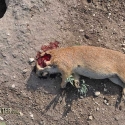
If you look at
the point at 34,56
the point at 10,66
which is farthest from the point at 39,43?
the point at 10,66

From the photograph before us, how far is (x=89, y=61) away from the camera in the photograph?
15.6 ft

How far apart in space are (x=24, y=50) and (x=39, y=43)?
24 cm

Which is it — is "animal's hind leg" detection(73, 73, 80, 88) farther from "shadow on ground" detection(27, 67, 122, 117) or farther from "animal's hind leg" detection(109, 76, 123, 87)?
"animal's hind leg" detection(109, 76, 123, 87)

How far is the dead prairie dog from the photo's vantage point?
475 centimetres

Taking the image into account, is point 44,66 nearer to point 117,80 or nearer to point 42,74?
point 42,74

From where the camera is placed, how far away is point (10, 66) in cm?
508

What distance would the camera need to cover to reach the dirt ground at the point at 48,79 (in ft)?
16.4

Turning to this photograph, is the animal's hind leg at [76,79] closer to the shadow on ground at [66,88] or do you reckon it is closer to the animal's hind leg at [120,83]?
the shadow on ground at [66,88]

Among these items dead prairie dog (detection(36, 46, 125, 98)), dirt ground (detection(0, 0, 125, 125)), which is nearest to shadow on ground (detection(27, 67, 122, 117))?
dirt ground (detection(0, 0, 125, 125))

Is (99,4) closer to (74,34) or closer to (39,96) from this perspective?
(74,34)

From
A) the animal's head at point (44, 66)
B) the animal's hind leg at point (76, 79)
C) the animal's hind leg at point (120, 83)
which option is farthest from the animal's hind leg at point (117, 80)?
the animal's head at point (44, 66)

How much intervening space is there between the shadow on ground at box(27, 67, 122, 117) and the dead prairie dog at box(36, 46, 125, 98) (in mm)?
250

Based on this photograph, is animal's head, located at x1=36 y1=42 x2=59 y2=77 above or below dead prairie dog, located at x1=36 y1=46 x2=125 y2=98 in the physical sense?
below

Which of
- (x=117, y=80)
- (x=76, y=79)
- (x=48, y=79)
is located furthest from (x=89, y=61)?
(x=48, y=79)
